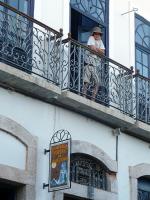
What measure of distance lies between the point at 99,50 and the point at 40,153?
268 centimetres

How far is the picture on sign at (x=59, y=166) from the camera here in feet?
33.1

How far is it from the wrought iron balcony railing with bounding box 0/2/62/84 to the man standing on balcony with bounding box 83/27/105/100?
30.2 inches

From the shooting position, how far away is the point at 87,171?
11805 millimetres

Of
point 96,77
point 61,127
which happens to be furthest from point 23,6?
point 61,127

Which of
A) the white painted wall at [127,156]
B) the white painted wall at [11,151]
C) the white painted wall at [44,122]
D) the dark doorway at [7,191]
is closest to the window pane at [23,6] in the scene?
the white painted wall at [44,122]

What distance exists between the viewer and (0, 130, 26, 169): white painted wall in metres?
10.3

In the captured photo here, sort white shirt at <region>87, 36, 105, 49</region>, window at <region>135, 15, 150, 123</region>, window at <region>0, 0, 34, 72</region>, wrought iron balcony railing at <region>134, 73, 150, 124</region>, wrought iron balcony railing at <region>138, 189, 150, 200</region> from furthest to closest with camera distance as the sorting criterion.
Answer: window at <region>135, 15, 150, 123</region> < wrought iron balcony railing at <region>134, 73, 150, 124</region> < wrought iron balcony railing at <region>138, 189, 150, 200</region> < white shirt at <region>87, 36, 105, 49</region> < window at <region>0, 0, 34, 72</region>

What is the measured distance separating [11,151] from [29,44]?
75.8 inches

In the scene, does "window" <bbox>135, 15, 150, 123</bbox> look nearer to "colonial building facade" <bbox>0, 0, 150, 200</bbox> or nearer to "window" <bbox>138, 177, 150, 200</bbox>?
"colonial building facade" <bbox>0, 0, 150, 200</bbox>

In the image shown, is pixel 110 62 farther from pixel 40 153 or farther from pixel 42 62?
pixel 40 153

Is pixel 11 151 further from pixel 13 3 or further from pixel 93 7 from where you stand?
pixel 93 7

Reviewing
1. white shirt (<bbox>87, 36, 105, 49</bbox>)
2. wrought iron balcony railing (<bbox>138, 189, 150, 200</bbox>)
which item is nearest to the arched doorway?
wrought iron balcony railing (<bbox>138, 189, 150, 200</bbox>)

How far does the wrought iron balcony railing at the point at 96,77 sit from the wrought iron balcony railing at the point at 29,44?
0.91 feet

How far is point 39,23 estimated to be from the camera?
11055 millimetres
